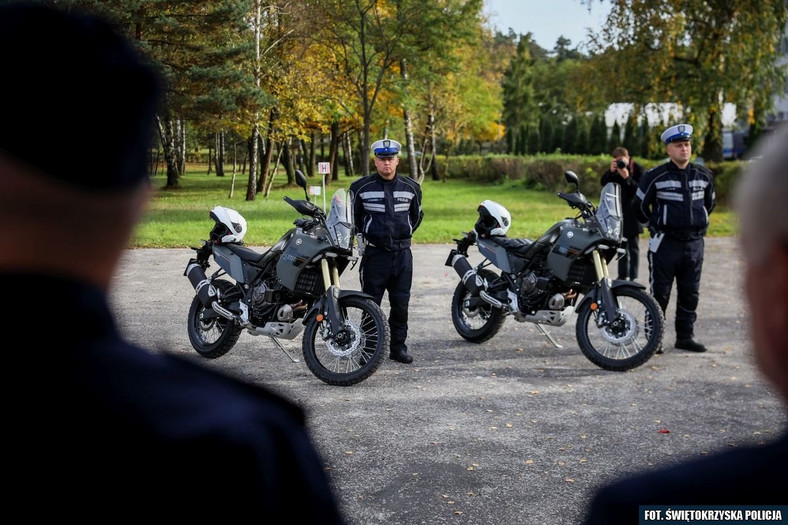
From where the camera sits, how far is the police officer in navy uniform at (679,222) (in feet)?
26.7

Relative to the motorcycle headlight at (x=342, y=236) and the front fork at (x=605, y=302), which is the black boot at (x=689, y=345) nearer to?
the front fork at (x=605, y=302)

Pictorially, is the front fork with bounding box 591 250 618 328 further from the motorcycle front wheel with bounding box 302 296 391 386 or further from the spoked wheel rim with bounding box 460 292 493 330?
the motorcycle front wheel with bounding box 302 296 391 386

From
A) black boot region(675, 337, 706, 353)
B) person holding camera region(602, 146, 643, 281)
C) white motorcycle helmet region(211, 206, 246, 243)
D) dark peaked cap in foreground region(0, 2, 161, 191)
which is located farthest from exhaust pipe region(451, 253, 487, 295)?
dark peaked cap in foreground region(0, 2, 161, 191)

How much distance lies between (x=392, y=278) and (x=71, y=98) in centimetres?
712

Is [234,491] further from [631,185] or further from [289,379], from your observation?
[631,185]

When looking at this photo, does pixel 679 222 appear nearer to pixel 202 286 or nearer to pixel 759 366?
pixel 202 286

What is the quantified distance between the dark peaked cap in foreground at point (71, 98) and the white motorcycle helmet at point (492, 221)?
7.54 metres

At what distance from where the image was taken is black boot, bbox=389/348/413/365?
768 centimetres

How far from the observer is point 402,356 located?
7.71 meters

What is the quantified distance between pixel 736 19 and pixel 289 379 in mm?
19052

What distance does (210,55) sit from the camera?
25.6m

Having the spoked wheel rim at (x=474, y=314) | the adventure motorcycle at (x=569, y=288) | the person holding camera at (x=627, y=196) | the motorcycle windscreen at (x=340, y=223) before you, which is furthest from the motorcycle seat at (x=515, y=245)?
the person holding camera at (x=627, y=196)

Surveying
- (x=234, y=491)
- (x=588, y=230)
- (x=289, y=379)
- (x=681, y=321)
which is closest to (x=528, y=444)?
(x=289, y=379)

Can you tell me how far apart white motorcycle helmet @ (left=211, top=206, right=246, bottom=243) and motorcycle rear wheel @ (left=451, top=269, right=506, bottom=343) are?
221cm
